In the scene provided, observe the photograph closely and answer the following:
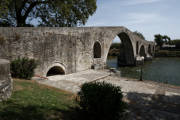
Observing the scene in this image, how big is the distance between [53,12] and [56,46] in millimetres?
Result: 8487

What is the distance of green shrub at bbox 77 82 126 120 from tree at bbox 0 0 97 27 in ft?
42.8

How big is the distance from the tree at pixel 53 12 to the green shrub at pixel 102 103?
514 inches

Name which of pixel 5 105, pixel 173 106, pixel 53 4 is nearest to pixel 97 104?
pixel 5 105

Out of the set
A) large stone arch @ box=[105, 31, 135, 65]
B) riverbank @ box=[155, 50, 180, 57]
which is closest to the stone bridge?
large stone arch @ box=[105, 31, 135, 65]

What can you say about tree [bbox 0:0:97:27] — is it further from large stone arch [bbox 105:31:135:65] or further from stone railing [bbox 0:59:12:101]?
stone railing [bbox 0:59:12:101]

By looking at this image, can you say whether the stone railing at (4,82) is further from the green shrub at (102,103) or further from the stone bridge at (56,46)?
the stone bridge at (56,46)

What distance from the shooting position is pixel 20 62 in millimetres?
6633

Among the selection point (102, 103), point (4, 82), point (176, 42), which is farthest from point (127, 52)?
point (176, 42)

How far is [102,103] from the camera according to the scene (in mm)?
2842

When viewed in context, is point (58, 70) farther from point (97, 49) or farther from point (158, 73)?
point (158, 73)

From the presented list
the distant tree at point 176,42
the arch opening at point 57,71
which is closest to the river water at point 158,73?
the arch opening at point 57,71

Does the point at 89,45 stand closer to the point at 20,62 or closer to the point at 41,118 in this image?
the point at 20,62

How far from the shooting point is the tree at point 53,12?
14609 millimetres

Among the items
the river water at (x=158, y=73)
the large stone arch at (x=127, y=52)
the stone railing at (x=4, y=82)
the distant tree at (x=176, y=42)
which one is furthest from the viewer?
the distant tree at (x=176, y=42)
